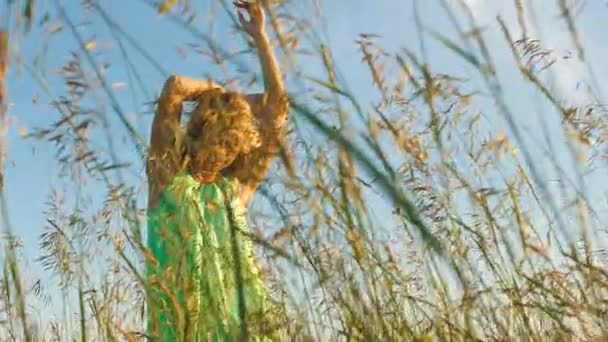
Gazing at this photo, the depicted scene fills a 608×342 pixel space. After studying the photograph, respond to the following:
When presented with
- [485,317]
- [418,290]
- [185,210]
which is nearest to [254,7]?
[185,210]

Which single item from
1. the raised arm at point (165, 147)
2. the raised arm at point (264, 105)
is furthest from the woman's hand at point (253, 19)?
the raised arm at point (165, 147)

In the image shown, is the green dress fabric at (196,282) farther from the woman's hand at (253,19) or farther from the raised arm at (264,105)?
the woman's hand at (253,19)

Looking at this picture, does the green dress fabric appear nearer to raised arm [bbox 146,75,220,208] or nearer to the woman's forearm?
raised arm [bbox 146,75,220,208]

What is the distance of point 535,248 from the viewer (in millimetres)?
1790

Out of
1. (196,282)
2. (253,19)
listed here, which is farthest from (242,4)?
(196,282)

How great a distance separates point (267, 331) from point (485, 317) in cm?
56

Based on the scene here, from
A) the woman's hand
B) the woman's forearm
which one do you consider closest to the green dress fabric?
the woman's forearm

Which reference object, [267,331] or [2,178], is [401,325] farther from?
[2,178]

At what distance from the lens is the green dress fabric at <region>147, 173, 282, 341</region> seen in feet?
4.43

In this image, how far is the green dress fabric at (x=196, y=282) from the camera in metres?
1.35

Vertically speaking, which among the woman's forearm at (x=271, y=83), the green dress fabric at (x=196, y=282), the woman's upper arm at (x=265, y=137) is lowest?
the green dress fabric at (x=196, y=282)

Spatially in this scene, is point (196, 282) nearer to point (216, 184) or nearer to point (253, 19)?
point (216, 184)

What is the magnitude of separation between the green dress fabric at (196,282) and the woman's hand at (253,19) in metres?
0.31

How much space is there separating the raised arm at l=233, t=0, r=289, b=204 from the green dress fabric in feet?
0.22
